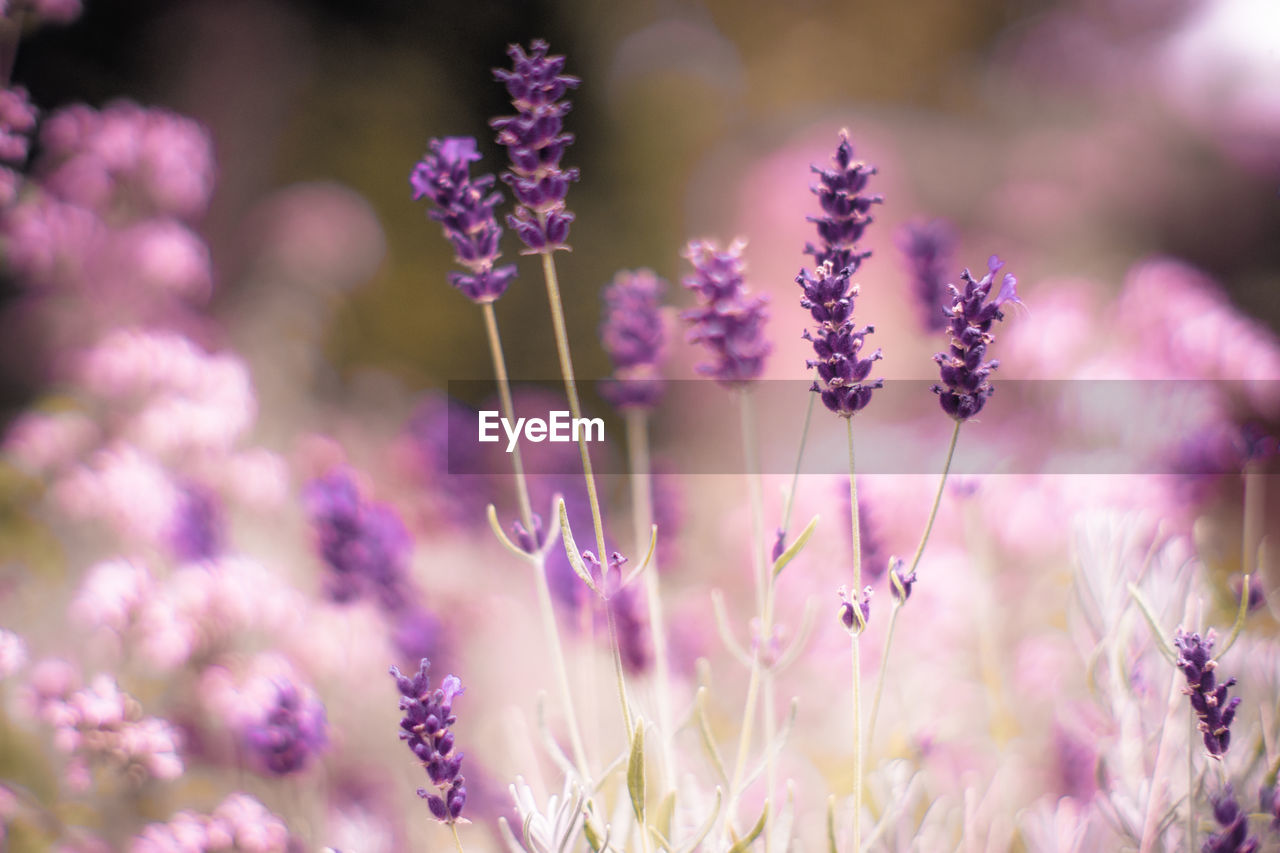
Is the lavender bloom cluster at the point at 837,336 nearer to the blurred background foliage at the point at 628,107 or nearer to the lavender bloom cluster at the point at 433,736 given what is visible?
the lavender bloom cluster at the point at 433,736

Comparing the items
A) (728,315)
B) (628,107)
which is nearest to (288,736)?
(728,315)

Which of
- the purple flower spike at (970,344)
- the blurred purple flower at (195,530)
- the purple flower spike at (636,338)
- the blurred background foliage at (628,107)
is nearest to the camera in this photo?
the purple flower spike at (970,344)

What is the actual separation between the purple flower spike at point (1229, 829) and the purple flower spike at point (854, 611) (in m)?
0.50

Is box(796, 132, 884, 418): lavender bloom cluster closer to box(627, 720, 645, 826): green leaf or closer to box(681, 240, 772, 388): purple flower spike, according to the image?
box(681, 240, 772, 388): purple flower spike

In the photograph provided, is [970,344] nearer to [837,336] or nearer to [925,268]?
[837,336]

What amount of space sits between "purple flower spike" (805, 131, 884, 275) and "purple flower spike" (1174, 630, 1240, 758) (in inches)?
21.1

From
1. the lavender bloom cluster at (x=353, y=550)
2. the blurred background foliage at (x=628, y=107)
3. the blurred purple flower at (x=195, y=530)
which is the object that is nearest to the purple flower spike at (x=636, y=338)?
the lavender bloom cluster at (x=353, y=550)

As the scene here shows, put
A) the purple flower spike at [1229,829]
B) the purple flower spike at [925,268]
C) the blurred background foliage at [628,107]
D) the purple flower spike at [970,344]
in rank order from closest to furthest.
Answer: the purple flower spike at [970,344] → the purple flower spike at [1229,829] → the purple flower spike at [925,268] → the blurred background foliage at [628,107]

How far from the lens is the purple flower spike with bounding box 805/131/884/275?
809 millimetres

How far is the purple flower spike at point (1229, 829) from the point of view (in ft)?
2.74

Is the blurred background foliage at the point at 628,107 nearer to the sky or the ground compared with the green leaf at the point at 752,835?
nearer to the sky

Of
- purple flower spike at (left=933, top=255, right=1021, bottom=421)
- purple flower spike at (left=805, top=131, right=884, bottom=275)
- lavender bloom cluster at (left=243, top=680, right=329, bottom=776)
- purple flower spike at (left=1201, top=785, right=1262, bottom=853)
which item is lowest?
purple flower spike at (left=1201, top=785, right=1262, bottom=853)

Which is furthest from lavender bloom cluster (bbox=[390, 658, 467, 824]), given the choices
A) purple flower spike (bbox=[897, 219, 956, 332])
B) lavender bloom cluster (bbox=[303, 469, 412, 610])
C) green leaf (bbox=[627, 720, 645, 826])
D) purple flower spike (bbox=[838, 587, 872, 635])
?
purple flower spike (bbox=[897, 219, 956, 332])

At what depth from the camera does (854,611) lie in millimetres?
746
